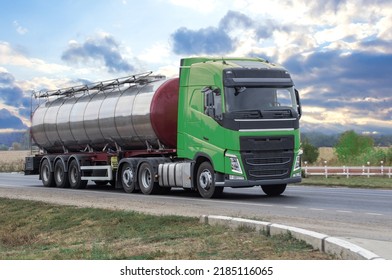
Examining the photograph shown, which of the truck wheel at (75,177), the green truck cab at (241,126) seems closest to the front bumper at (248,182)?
the green truck cab at (241,126)

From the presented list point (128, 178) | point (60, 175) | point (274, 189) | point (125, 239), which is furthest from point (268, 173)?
point (60, 175)

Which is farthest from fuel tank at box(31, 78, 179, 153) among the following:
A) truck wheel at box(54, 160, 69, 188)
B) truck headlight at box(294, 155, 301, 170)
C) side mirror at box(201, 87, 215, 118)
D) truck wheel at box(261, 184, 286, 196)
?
truck headlight at box(294, 155, 301, 170)

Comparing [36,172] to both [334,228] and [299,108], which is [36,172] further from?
[334,228]

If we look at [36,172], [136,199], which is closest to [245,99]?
[136,199]

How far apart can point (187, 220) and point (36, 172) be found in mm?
19104

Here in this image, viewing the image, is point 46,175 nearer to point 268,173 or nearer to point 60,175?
point 60,175

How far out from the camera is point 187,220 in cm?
1448

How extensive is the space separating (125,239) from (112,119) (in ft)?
43.3

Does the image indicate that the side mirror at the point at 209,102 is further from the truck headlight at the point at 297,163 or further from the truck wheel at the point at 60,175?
the truck wheel at the point at 60,175

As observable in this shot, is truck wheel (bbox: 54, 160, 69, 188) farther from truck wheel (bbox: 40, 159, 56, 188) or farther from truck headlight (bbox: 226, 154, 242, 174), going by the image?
truck headlight (bbox: 226, 154, 242, 174)

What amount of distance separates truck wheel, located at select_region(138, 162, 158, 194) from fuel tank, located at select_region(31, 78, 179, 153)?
0.80 meters

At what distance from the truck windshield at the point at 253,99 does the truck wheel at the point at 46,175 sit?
13.0 metres

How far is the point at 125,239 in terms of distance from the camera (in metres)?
13.1

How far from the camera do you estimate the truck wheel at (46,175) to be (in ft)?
100
